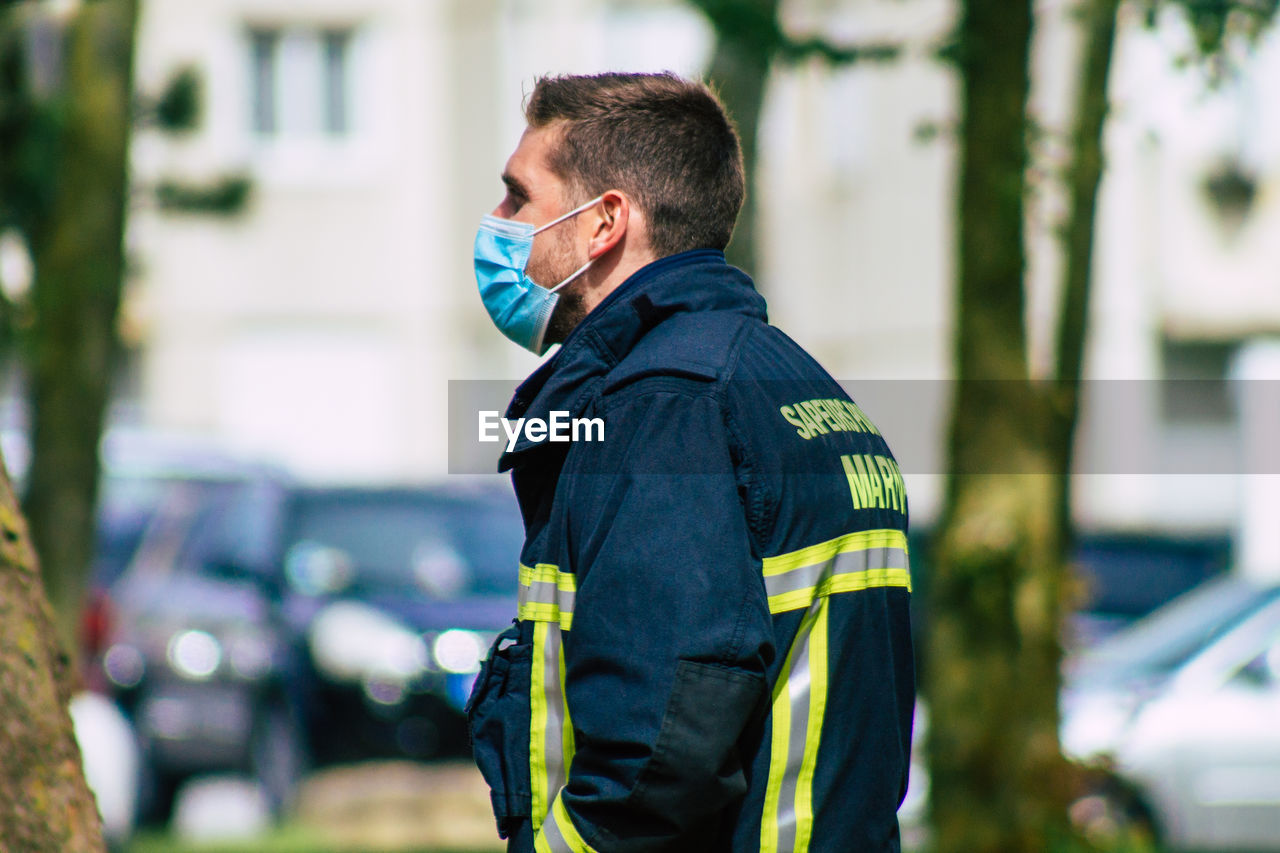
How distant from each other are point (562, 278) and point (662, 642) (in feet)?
2.18

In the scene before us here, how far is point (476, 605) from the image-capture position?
8.97 meters

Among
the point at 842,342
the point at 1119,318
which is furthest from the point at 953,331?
the point at 842,342

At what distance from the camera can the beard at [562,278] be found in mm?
2375

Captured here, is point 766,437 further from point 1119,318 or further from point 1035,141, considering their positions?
point 1119,318

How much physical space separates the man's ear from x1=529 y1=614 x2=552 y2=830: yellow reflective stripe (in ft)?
1.72

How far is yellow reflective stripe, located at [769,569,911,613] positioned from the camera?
80.7 inches

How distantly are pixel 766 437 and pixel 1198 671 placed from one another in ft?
23.9

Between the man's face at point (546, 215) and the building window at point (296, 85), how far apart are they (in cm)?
1999

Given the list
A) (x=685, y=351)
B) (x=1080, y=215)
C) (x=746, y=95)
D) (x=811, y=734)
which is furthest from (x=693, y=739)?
(x=746, y=95)

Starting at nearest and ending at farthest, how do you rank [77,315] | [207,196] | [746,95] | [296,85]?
[77,315], [746,95], [207,196], [296,85]

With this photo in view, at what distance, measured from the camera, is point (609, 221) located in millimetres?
2307

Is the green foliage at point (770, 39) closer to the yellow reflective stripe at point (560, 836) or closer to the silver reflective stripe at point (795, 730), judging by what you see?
the silver reflective stripe at point (795, 730)

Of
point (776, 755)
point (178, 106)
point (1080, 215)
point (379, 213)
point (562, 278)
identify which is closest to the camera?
point (776, 755)

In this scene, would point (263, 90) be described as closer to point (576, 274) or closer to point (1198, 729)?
point (1198, 729)
